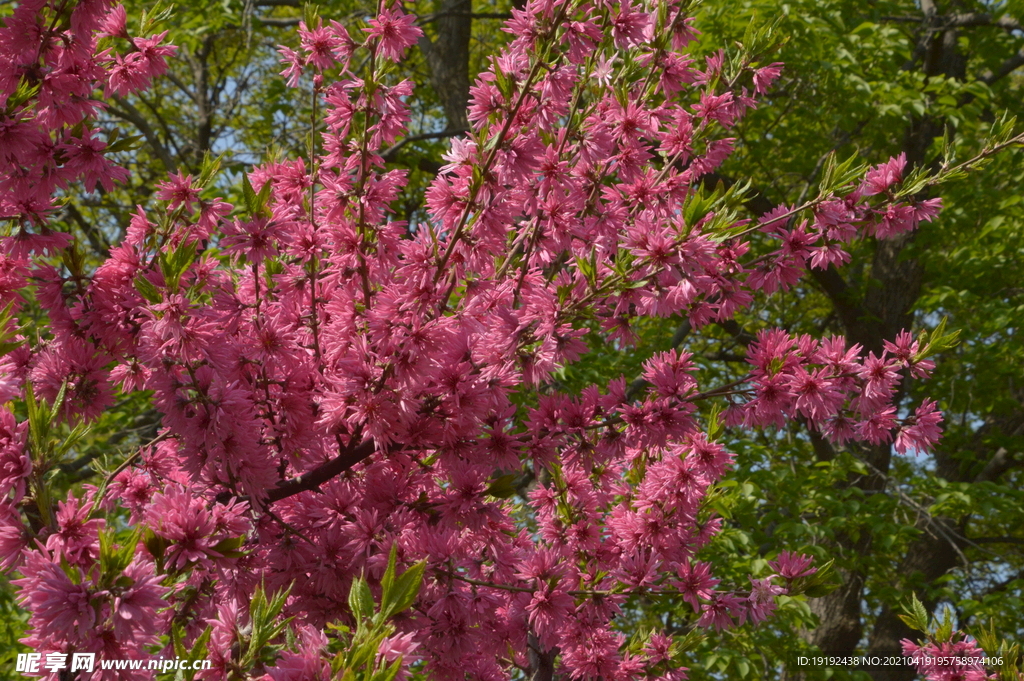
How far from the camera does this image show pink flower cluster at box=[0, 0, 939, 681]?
2.27 metres

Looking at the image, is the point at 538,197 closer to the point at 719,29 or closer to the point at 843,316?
the point at 719,29

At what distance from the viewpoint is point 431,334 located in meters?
2.27

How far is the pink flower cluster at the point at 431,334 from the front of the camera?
2273 millimetres

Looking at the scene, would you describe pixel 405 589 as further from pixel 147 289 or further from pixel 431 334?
pixel 147 289

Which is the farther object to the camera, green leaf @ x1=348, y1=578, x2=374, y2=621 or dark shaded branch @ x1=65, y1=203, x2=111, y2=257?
dark shaded branch @ x1=65, y1=203, x2=111, y2=257

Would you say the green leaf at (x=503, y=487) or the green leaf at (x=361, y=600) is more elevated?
the green leaf at (x=503, y=487)

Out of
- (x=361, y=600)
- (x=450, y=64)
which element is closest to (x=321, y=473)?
(x=361, y=600)

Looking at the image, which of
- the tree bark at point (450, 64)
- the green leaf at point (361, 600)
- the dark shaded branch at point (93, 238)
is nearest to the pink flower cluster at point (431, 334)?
the green leaf at point (361, 600)

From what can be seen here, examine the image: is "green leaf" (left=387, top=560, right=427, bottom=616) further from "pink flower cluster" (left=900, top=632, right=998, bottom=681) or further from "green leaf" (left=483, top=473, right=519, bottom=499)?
"pink flower cluster" (left=900, top=632, right=998, bottom=681)

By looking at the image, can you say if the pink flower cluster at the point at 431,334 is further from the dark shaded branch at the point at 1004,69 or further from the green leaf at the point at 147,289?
the dark shaded branch at the point at 1004,69

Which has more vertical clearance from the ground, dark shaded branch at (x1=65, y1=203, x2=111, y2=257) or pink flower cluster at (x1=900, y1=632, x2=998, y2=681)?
dark shaded branch at (x1=65, y1=203, x2=111, y2=257)

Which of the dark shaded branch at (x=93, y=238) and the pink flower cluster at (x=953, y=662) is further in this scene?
the dark shaded branch at (x=93, y=238)

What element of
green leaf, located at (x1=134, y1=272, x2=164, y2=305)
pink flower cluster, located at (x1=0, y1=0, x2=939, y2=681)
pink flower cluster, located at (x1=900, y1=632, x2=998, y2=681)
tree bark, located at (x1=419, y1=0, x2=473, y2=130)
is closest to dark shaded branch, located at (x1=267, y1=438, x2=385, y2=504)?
pink flower cluster, located at (x1=0, y1=0, x2=939, y2=681)

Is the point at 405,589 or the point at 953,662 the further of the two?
the point at 953,662
